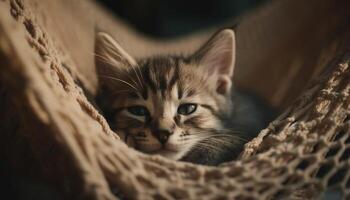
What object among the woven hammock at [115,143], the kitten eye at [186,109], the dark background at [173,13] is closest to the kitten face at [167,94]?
the kitten eye at [186,109]

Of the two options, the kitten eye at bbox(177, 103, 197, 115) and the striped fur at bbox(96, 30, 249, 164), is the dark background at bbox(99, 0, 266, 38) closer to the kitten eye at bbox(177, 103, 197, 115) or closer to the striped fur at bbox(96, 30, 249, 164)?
the striped fur at bbox(96, 30, 249, 164)

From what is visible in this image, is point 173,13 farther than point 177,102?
Yes

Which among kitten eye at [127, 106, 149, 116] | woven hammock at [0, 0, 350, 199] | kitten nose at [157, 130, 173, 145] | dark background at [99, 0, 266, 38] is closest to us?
woven hammock at [0, 0, 350, 199]

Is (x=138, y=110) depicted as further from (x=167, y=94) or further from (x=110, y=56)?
(x=110, y=56)

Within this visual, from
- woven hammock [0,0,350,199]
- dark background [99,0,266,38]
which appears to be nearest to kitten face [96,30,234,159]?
woven hammock [0,0,350,199]

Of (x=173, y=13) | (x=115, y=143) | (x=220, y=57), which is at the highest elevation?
(x=173, y=13)

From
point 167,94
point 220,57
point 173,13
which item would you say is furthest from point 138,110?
point 173,13

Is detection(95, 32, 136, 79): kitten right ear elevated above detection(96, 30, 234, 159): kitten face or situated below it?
above

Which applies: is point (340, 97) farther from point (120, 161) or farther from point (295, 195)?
point (120, 161)
